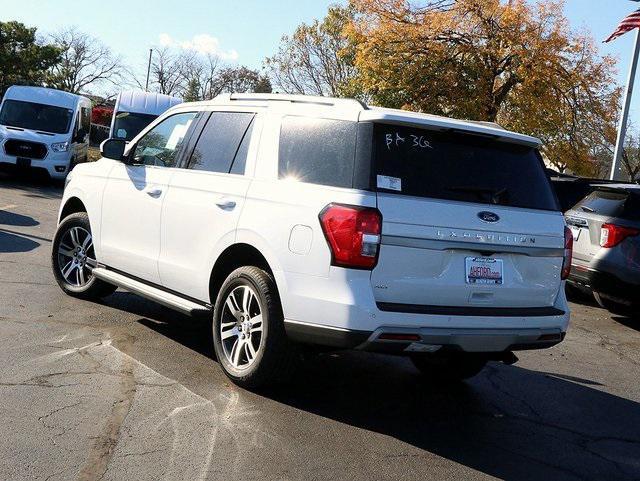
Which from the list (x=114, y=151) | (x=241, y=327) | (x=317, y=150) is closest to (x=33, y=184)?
(x=114, y=151)

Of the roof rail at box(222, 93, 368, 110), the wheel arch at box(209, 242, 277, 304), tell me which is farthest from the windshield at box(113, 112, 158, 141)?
the wheel arch at box(209, 242, 277, 304)

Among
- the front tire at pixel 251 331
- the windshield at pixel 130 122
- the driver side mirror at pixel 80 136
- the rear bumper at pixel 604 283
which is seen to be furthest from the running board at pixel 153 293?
the windshield at pixel 130 122

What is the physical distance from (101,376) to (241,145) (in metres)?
1.83

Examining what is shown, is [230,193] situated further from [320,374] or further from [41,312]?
[41,312]

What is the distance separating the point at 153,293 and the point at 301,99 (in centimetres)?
192

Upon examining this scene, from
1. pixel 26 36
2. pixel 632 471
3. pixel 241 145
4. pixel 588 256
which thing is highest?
pixel 26 36

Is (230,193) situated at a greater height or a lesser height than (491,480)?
greater

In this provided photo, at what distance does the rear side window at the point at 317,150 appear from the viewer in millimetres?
4590

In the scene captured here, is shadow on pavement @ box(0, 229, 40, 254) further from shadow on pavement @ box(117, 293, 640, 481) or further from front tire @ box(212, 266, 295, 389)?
front tire @ box(212, 266, 295, 389)

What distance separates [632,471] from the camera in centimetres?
441

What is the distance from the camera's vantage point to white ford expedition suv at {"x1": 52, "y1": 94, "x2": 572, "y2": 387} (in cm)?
437

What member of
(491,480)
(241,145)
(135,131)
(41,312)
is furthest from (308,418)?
(135,131)

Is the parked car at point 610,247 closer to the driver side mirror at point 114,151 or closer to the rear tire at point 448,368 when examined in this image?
the rear tire at point 448,368

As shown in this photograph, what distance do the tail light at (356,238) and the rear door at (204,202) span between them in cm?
99
